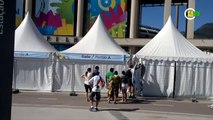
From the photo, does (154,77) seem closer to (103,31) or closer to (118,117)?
(103,31)

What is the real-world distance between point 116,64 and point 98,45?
1.59 m

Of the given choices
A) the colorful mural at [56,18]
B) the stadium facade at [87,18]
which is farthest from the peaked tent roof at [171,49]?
the colorful mural at [56,18]

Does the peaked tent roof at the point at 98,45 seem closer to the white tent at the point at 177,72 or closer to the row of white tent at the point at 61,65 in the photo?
the row of white tent at the point at 61,65

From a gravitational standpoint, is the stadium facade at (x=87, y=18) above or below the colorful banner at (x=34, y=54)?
above

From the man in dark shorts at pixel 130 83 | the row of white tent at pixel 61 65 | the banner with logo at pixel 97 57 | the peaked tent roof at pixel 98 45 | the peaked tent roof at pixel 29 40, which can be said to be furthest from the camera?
the peaked tent roof at pixel 29 40

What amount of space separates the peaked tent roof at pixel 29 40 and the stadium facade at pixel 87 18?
2842 cm

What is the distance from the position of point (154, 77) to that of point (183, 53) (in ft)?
6.66

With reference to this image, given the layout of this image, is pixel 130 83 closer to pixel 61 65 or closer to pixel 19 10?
pixel 61 65

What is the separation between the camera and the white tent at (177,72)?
21844 millimetres

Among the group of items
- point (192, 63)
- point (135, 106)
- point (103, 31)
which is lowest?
point (135, 106)

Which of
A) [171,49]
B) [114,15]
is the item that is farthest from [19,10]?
[171,49]

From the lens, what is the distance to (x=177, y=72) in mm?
22078

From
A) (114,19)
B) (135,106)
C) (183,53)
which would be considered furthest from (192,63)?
(114,19)

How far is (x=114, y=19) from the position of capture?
52.9 m
